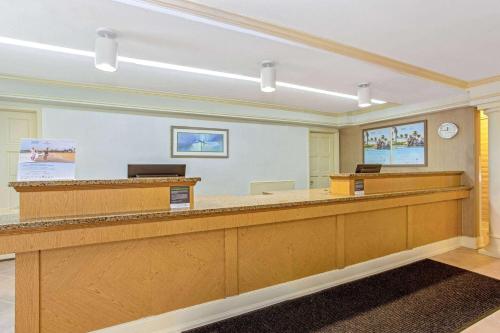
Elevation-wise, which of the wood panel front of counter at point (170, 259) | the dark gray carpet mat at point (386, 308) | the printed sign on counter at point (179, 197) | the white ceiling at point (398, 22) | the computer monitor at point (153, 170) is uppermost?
the white ceiling at point (398, 22)

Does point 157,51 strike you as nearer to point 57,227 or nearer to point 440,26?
point 57,227

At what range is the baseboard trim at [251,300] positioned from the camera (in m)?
2.03

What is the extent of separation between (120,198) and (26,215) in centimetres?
53

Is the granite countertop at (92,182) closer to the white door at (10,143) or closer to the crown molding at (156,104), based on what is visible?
the crown molding at (156,104)

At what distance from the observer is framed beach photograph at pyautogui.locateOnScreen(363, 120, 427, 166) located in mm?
4949

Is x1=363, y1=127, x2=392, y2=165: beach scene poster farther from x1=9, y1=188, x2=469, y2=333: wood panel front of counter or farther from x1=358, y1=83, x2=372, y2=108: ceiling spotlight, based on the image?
x1=9, y1=188, x2=469, y2=333: wood panel front of counter

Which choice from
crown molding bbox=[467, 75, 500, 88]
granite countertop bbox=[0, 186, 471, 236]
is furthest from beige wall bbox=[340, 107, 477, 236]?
granite countertop bbox=[0, 186, 471, 236]

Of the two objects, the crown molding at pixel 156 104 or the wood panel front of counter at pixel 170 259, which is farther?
the crown molding at pixel 156 104

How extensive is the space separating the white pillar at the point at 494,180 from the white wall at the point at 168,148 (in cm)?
304

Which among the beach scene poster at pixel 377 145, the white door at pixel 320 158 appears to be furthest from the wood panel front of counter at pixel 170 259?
the white door at pixel 320 158

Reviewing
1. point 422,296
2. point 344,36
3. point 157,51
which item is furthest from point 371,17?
point 422,296

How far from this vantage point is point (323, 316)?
2.33 metres

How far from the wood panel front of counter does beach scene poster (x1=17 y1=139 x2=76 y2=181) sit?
349mm

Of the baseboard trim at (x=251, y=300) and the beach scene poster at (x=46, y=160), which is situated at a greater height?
the beach scene poster at (x=46, y=160)
